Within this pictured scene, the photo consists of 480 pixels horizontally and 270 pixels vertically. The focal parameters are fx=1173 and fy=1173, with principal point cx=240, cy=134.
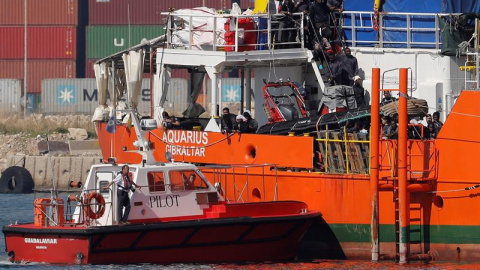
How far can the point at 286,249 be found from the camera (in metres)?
20.7

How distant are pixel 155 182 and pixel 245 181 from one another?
218 centimetres

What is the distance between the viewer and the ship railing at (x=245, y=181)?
21.7 meters

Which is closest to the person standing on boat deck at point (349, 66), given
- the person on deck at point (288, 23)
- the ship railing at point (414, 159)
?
the person on deck at point (288, 23)

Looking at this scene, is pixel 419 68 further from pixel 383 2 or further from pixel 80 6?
pixel 80 6

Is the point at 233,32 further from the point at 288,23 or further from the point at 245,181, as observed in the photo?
the point at 245,181

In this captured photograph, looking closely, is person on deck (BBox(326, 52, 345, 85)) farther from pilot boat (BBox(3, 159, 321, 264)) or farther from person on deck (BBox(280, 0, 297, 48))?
pilot boat (BBox(3, 159, 321, 264))

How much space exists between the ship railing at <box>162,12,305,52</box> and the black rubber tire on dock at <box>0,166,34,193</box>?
1647 centimetres

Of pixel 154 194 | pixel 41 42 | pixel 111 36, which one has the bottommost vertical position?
pixel 154 194

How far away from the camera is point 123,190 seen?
19.9 metres

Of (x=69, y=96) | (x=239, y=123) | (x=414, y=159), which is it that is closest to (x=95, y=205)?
(x=239, y=123)

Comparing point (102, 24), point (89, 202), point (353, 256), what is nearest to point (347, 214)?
point (353, 256)

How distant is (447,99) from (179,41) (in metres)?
6.20

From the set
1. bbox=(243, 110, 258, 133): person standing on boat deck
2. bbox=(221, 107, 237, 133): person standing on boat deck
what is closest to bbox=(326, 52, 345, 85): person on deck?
bbox=(243, 110, 258, 133): person standing on boat deck

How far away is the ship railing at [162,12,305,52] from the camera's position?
23.6 m
